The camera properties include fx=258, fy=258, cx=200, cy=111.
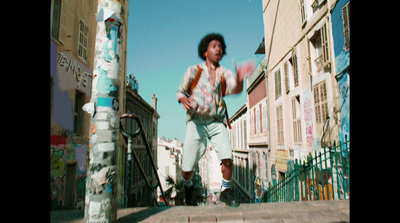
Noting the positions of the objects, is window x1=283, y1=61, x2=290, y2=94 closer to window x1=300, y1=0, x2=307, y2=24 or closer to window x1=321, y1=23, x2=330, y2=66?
window x1=300, y1=0, x2=307, y2=24

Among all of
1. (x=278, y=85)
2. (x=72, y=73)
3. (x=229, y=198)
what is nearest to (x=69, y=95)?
(x=72, y=73)

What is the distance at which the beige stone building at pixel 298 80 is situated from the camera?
7.68 metres

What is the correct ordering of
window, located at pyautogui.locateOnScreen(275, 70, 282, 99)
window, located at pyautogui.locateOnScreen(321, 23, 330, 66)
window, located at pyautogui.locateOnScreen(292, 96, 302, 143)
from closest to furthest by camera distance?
1. window, located at pyautogui.locateOnScreen(321, 23, 330, 66)
2. window, located at pyautogui.locateOnScreen(292, 96, 302, 143)
3. window, located at pyautogui.locateOnScreen(275, 70, 282, 99)

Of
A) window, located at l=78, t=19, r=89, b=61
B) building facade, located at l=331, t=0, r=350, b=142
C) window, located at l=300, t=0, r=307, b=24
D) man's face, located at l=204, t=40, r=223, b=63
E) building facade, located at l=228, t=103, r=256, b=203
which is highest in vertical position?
window, located at l=300, t=0, r=307, b=24

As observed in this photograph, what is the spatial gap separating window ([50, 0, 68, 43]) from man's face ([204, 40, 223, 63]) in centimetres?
678

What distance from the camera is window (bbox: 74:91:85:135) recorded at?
349 inches

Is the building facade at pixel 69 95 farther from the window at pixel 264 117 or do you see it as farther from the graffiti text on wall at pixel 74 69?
the window at pixel 264 117

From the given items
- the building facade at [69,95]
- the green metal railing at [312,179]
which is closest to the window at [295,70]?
the green metal railing at [312,179]

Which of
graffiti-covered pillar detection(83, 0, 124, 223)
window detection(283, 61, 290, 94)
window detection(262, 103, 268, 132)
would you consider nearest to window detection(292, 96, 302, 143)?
window detection(283, 61, 290, 94)

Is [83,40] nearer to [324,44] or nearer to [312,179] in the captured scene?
[324,44]
